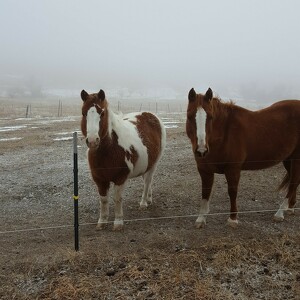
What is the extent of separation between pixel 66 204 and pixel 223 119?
3925mm

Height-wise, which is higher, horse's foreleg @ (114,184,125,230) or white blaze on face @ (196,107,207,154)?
white blaze on face @ (196,107,207,154)

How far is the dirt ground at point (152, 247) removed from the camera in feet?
12.9

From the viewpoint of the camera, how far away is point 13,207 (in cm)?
705

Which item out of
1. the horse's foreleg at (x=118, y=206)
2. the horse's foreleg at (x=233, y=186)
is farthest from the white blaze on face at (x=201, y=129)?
the horse's foreleg at (x=118, y=206)

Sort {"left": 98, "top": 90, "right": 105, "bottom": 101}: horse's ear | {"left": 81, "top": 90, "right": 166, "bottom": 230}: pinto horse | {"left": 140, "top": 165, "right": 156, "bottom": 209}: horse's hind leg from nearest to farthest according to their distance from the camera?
{"left": 81, "top": 90, "right": 166, "bottom": 230}: pinto horse < {"left": 98, "top": 90, "right": 105, "bottom": 101}: horse's ear < {"left": 140, "top": 165, "right": 156, "bottom": 209}: horse's hind leg

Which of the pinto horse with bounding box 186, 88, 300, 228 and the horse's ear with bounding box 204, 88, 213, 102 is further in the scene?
the pinto horse with bounding box 186, 88, 300, 228

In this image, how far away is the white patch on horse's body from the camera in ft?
18.6

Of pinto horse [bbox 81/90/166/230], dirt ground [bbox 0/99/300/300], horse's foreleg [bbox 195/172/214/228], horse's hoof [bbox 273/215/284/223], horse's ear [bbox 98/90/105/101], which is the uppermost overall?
horse's ear [bbox 98/90/105/101]

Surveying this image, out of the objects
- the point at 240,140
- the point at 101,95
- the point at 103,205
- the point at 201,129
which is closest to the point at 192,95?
the point at 201,129

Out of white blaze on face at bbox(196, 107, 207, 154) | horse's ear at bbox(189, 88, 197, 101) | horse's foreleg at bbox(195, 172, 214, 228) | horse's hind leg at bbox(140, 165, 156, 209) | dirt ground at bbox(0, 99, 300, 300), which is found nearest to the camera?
dirt ground at bbox(0, 99, 300, 300)

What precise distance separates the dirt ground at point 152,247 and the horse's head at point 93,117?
63.7 inches

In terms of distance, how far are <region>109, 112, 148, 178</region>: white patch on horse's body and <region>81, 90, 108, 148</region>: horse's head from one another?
38 centimetres

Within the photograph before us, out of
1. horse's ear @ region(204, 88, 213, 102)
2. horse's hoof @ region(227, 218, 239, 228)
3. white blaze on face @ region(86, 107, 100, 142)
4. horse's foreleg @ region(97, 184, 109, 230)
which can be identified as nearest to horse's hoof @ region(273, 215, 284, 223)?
horse's hoof @ region(227, 218, 239, 228)

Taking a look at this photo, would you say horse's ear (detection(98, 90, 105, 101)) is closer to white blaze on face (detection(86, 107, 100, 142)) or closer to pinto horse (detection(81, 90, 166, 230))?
pinto horse (detection(81, 90, 166, 230))
